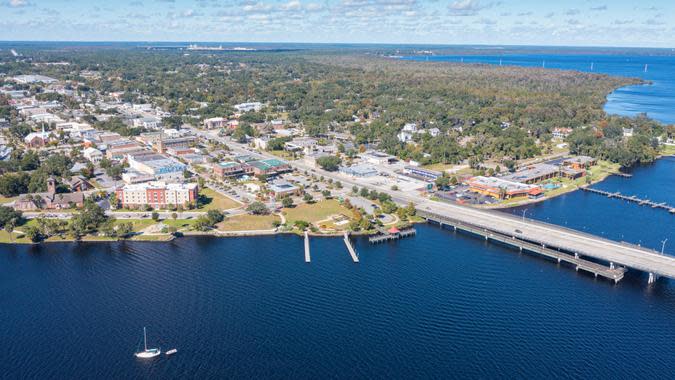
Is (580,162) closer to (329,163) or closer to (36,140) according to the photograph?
(329,163)

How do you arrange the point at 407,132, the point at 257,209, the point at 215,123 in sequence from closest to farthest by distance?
1. the point at 257,209
2. the point at 407,132
3. the point at 215,123

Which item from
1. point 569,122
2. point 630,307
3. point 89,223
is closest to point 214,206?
point 89,223

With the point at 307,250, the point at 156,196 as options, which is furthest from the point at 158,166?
the point at 307,250

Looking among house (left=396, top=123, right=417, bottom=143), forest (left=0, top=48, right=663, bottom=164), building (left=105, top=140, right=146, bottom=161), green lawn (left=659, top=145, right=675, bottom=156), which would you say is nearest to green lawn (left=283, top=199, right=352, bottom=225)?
forest (left=0, top=48, right=663, bottom=164)

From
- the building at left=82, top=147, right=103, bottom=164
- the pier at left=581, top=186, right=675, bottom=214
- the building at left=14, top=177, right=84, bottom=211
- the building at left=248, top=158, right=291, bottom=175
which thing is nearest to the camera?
the building at left=14, top=177, right=84, bottom=211

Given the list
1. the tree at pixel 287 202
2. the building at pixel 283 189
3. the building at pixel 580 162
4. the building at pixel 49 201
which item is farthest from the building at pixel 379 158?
the building at pixel 49 201

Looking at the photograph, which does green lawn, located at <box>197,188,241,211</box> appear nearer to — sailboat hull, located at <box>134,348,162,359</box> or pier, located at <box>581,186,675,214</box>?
sailboat hull, located at <box>134,348,162,359</box>

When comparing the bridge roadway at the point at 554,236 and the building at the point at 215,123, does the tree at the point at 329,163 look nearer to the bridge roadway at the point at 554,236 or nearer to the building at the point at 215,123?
the bridge roadway at the point at 554,236
